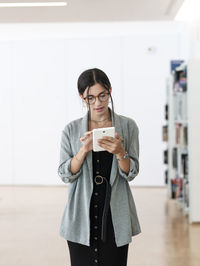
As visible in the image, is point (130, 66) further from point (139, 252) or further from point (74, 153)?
point (74, 153)

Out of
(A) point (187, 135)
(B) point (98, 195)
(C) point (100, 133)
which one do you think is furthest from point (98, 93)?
(A) point (187, 135)

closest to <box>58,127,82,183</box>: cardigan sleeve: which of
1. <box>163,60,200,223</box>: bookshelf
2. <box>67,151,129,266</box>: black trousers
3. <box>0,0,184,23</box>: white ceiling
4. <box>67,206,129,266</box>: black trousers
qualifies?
<box>67,151,129,266</box>: black trousers

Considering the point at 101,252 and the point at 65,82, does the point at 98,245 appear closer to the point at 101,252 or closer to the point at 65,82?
the point at 101,252

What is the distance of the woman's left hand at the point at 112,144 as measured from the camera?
2.08 m

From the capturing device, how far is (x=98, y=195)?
84.9 inches

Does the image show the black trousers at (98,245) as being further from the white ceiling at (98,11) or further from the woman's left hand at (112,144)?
the white ceiling at (98,11)

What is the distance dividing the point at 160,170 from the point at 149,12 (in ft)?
9.99

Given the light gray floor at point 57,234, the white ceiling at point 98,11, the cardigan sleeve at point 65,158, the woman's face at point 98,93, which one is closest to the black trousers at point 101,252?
the cardigan sleeve at point 65,158

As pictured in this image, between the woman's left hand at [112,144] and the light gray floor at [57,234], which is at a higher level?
the woman's left hand at [112,144]

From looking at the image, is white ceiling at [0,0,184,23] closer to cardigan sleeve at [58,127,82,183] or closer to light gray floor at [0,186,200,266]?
light gray floor at [0,186,200,266]

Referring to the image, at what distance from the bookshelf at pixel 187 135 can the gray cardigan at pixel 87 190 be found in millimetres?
3514

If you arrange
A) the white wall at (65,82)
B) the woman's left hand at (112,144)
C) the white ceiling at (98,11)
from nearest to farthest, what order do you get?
the woman's left hand at (112,144) < the white ceiling at (98,11) < the white wall at (65,82)

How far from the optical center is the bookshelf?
5.62 metres

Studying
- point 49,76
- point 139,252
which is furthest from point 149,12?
point 139,252
